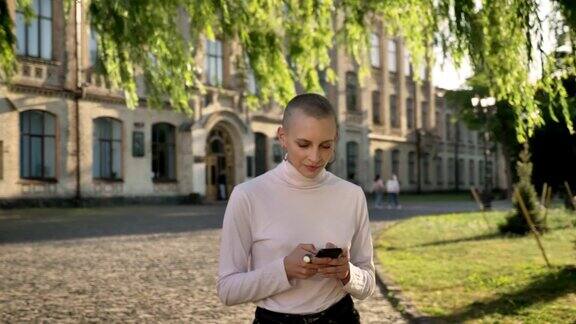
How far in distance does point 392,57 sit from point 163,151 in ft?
64.6

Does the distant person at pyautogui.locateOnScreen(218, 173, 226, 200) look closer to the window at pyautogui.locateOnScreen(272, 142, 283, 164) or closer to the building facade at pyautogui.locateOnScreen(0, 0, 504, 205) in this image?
the building facade at pyautogui.locateOnScreen(0, 0, 504, 205)

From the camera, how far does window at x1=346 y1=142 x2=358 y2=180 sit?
116 ft

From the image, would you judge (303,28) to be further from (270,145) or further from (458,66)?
(270,145)

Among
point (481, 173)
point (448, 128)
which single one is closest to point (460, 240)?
point (448, 128)

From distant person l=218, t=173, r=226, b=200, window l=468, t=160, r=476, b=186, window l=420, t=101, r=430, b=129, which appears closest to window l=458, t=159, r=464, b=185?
window l=468, t=160, r=476, b=186

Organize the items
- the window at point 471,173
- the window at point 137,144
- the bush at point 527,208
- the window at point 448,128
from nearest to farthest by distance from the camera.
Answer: the bush at point 527,208 < the window at point 137,144 < the window at point 448,128 < the window at point 471,173

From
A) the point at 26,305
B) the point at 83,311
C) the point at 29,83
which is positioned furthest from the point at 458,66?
the point at 29,83

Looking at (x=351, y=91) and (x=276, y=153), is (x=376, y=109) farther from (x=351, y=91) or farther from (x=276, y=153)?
(x=276, y=153)

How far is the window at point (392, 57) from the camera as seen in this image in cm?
4009

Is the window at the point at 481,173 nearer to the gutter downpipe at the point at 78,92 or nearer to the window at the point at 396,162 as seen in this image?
the window at the point at 396,162

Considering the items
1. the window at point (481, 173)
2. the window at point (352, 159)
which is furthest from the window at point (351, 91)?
the window at point (481, 173)

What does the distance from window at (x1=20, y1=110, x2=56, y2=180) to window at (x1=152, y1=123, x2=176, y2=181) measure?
179 inches

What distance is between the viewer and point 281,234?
2.11 m

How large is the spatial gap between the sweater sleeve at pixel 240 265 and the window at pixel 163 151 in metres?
A: 24.1
